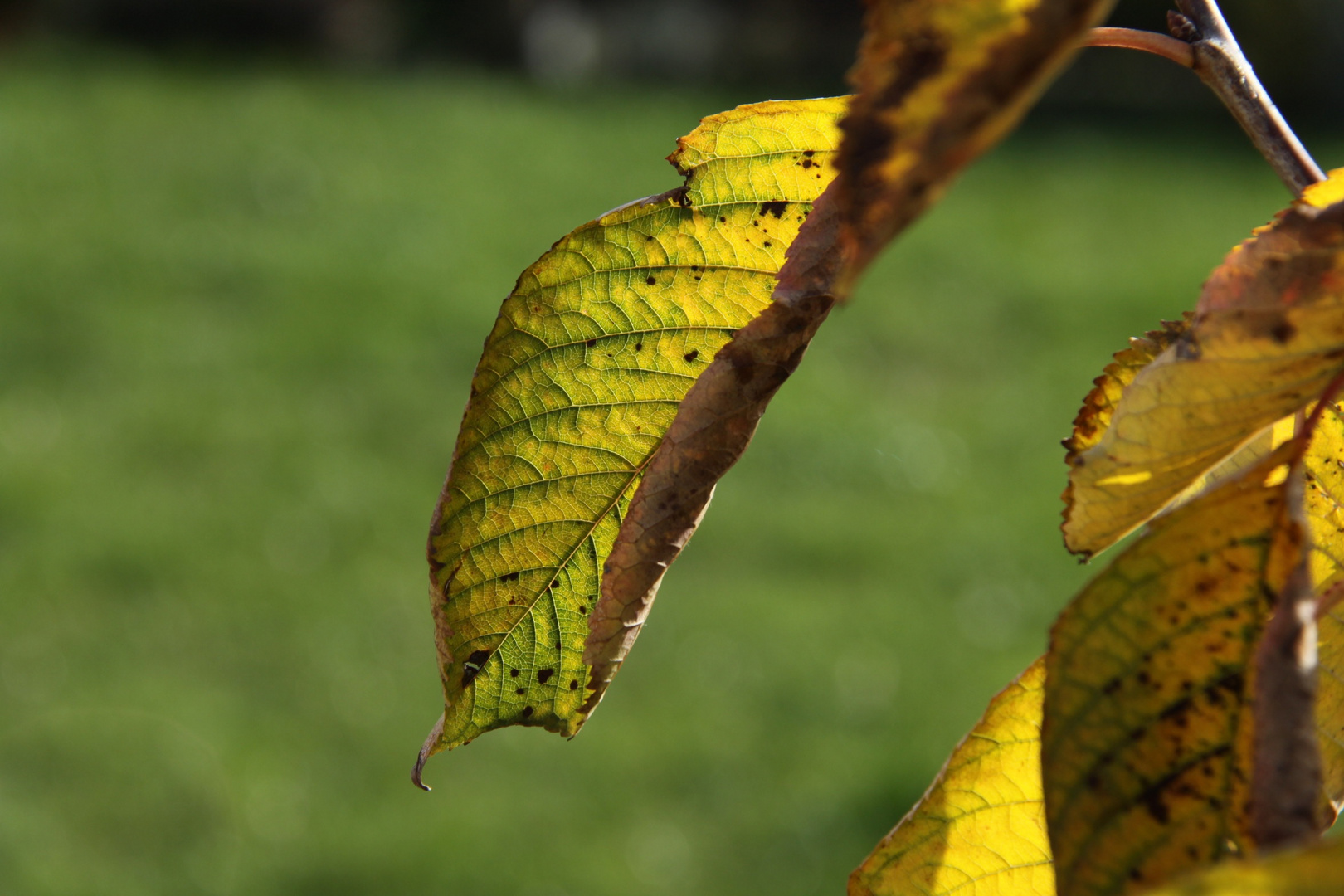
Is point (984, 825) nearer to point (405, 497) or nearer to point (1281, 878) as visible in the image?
point (1281, 878)

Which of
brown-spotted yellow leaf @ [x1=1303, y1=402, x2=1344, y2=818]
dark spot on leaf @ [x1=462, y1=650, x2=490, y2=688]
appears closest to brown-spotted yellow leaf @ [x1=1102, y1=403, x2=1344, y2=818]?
brown-spotted yellow leaf @ [x1=1303, y1=402, x2=1344, y2=818]

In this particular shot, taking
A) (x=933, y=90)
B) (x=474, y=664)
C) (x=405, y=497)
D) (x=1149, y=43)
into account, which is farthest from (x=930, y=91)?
(x=405, y=497)

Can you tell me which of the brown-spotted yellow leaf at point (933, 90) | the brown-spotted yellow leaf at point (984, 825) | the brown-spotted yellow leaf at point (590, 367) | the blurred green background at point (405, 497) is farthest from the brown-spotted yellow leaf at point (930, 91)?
the blurred green background at point (405, 497)

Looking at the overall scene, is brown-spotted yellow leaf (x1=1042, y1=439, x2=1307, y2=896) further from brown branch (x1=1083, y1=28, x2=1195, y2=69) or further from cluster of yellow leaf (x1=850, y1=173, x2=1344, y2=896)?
brown branch (x1=1083, y1=28, x2=1195, y2=69)

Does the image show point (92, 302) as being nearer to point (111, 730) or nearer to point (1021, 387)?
point (111, 730)

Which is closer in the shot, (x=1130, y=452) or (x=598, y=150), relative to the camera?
(x=1130, y=452)

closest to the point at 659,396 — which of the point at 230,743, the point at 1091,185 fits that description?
the point at 230,743
